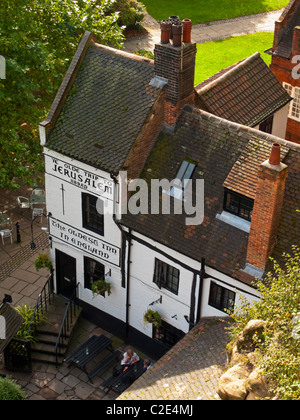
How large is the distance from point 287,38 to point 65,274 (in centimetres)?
1884

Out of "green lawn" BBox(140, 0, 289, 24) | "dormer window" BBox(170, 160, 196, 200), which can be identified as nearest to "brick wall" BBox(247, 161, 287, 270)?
"dormer window" BBox(170, 160, 196, 200)

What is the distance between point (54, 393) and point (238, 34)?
3885cm

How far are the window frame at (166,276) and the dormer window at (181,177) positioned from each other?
2.63 m

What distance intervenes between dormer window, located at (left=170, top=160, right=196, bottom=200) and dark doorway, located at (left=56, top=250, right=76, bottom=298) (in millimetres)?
6104

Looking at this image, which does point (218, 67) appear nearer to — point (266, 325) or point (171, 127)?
point (171, 127)

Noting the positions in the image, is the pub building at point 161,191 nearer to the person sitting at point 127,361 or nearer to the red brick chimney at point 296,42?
the person sitting at point 127,361

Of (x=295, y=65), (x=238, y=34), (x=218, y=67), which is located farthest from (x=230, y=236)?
(x=238, y=34)

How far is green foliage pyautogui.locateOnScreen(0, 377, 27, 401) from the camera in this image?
2298cm

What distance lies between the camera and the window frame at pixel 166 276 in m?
25.0

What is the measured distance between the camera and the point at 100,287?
26734mm

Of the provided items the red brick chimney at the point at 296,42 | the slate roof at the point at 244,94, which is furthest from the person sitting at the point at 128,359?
the red brick chimney at the point at 296,42

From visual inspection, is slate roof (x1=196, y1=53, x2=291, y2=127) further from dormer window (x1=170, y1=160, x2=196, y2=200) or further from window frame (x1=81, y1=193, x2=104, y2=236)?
window frame (x1=81, y1=193, x2=104, y2=236)

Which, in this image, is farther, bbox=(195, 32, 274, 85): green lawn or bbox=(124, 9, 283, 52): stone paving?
bbox=(124, 9, 283, 52): stone paving

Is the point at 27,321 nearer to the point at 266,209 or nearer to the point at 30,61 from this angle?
the point at 266,209
